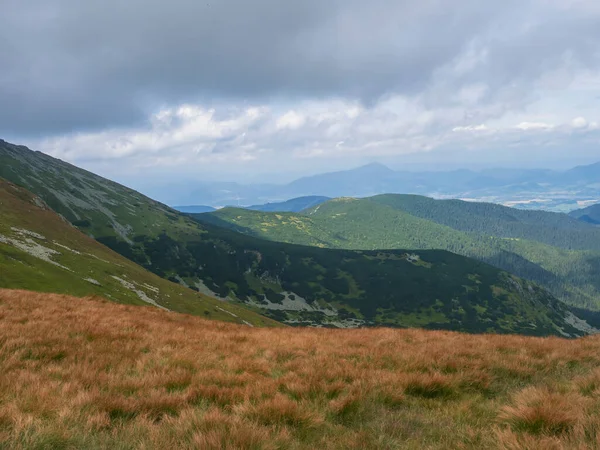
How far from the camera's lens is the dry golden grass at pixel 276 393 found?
4.84m

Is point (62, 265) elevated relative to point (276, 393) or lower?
lower

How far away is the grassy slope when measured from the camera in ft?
151

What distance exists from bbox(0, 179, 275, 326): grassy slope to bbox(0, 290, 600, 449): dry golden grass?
4047 cm

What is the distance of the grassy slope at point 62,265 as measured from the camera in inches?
1817

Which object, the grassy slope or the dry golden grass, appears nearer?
the dry golden grass

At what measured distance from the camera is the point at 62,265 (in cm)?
5969

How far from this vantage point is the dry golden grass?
4844 millimetres

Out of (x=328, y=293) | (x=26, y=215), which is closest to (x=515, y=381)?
(x=26, y=215)

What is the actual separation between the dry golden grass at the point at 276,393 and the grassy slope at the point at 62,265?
40.5 metres

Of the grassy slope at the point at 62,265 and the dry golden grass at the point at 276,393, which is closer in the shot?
the dry golden grass at the point at 276,393

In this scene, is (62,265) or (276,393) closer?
(276,393)

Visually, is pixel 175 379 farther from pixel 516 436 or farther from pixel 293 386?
pixel 516 436

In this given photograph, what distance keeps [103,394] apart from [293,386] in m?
3.65

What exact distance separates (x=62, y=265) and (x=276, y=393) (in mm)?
67333
